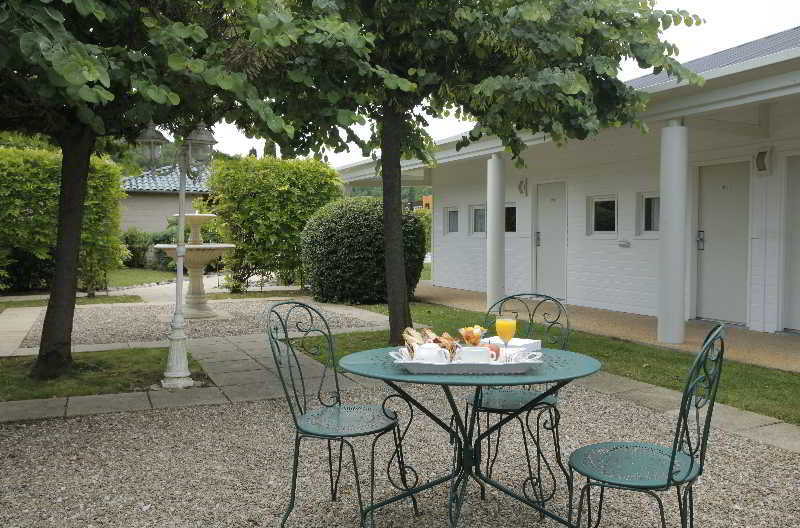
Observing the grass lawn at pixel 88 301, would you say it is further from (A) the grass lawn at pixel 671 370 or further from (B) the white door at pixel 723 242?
(B) the white door at pixel 723 242

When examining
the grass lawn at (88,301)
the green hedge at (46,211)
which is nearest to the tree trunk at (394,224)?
the grass lawn at (88,301)

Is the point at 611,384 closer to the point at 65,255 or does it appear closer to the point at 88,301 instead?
the point at 65,255

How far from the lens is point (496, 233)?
10.6m

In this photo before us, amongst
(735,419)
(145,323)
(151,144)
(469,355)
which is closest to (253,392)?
(151,144)

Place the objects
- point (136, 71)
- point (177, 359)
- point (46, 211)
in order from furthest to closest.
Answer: point (46, 211), point (177, 359), point (136, 71)

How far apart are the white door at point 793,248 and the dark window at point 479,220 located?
263 inches

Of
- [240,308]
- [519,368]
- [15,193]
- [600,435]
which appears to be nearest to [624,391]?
[600,435]

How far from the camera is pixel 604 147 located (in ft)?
36.1

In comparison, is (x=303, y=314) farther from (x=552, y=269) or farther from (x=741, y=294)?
(x=741, y=294)

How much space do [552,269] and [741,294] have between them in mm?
3809

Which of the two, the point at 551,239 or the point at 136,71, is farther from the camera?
the point at 551,239

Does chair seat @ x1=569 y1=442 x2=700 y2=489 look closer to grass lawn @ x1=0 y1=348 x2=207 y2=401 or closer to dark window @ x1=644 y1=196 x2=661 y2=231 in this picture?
grass lawn @ x1=0 y1=348 x2=207 y2=401

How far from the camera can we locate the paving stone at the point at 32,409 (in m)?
5.18

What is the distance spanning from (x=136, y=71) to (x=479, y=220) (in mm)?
10725
